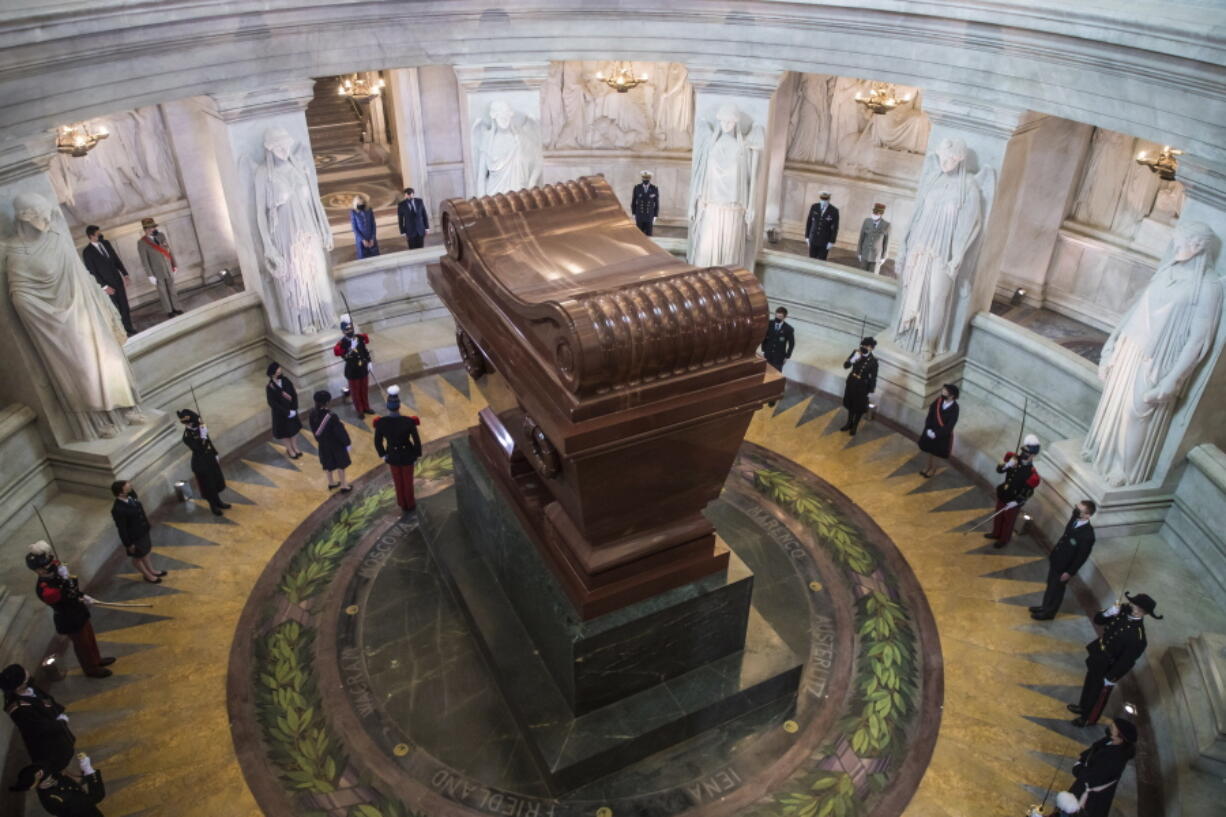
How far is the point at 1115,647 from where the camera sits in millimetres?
5527

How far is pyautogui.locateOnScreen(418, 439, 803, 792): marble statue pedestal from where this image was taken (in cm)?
533

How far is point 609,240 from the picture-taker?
585 centimetres

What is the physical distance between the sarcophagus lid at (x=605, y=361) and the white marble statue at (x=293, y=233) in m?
3.58

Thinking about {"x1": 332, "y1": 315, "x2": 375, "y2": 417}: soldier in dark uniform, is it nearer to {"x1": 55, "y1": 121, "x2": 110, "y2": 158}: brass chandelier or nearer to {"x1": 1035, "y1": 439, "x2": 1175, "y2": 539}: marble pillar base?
{"x1": 55, "y1": 121, "x2": 110, "y2": 158}: brass chandelier

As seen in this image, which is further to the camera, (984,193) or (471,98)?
(471,98)

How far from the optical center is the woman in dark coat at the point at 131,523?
21.8 ft

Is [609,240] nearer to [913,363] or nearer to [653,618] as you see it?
[653,618]

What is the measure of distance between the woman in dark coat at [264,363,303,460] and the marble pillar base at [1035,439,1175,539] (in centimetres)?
701

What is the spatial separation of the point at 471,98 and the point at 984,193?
562cm

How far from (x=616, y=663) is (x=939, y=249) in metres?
5.68

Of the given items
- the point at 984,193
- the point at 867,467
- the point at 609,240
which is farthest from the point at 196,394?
the point at 984,193

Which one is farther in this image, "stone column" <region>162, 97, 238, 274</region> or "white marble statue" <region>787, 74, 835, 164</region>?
"white marble statue" <region>787, 74, 835, 164</region>

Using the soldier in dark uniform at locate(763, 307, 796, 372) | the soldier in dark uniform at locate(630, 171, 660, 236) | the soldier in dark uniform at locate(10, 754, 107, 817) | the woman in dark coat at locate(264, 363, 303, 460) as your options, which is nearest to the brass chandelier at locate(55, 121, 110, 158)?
the woman in dark coat at locate(264, 363, 303, 460)

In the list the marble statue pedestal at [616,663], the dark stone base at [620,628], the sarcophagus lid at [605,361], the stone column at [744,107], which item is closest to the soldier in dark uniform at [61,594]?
the marble statue pedestal at [616,663]
